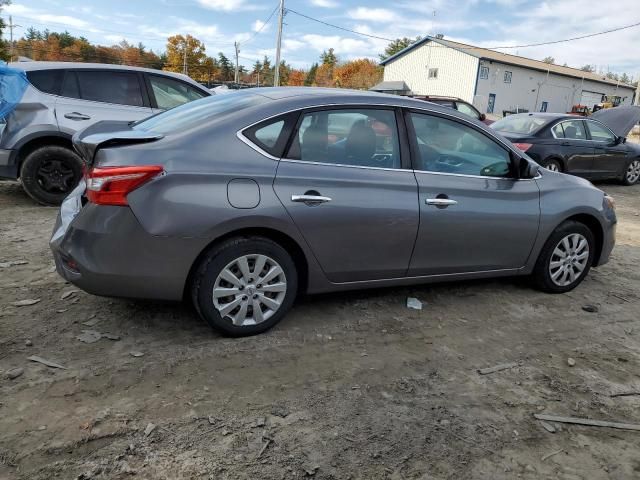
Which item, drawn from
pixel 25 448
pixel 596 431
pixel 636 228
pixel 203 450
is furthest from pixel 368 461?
pixel 636 228

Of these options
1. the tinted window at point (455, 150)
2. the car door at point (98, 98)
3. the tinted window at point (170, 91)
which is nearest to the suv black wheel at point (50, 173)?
the car door at point (98, 98)

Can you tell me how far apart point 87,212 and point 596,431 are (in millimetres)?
3105

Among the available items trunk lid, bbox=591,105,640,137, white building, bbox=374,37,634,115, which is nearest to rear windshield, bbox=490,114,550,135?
trunk lid, bbox=591,105,640,137

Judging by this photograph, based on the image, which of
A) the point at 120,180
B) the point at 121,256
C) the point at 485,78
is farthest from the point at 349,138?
the point at 485,78

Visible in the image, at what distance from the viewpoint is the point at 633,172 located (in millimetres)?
11516

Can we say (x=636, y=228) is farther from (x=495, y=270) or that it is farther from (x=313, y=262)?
(x=313, y=262)

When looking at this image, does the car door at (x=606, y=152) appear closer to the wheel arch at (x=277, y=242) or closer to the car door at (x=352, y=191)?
the car door at (x=352, y=191)

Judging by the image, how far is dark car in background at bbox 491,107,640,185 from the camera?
9734 millimetres

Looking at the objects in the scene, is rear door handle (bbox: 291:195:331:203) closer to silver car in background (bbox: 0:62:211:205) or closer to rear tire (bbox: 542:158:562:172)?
silver car in background (bbox: 0:62:211:205)

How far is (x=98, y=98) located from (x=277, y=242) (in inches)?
178

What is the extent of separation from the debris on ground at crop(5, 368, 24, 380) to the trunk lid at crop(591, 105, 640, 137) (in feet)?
46.0

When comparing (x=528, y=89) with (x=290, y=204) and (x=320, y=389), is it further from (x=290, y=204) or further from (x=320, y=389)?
(x=320, y=389)

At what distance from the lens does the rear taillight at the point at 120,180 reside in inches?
115

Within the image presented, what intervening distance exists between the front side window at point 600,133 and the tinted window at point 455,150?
7.72m
